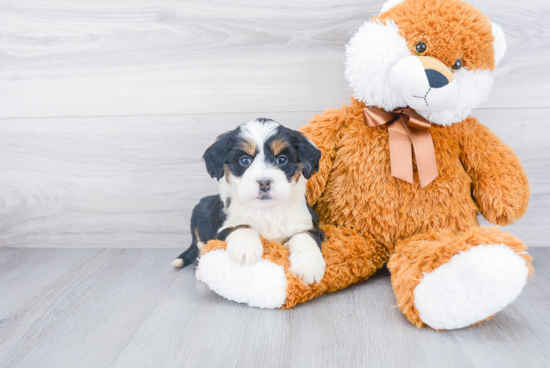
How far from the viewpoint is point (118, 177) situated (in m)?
1.89

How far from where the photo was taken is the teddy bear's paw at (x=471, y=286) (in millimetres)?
1042

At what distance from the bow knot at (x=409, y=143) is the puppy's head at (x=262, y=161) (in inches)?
9.1

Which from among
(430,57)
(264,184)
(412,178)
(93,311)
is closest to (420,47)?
(430,57)

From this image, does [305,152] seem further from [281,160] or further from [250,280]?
[250,280]

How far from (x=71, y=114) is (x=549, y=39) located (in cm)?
197

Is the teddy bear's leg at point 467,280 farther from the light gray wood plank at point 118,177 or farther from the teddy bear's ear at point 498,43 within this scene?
the light gray wood plank at point 118,177

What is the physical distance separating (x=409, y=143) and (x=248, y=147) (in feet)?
1.66

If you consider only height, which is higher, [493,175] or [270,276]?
[493,175]

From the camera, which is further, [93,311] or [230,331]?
[93,311]

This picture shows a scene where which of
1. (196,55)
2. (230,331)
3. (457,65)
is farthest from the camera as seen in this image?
(196,55)

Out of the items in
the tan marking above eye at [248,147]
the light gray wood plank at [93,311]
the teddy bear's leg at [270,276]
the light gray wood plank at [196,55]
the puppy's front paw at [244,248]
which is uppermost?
the light gray wood plank at [196,55]

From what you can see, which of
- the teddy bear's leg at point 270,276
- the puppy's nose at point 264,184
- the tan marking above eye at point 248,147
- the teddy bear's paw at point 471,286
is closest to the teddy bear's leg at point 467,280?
the teddy bear's paw at point 471,286

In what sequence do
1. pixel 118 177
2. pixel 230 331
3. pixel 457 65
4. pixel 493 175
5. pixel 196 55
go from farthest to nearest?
pixel 118 177 → pixel 196 55 → pixel 493 175 → pixel 457 65 → pixel 230 331

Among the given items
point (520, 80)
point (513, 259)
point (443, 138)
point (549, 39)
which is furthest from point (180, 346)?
point (549, 39)
